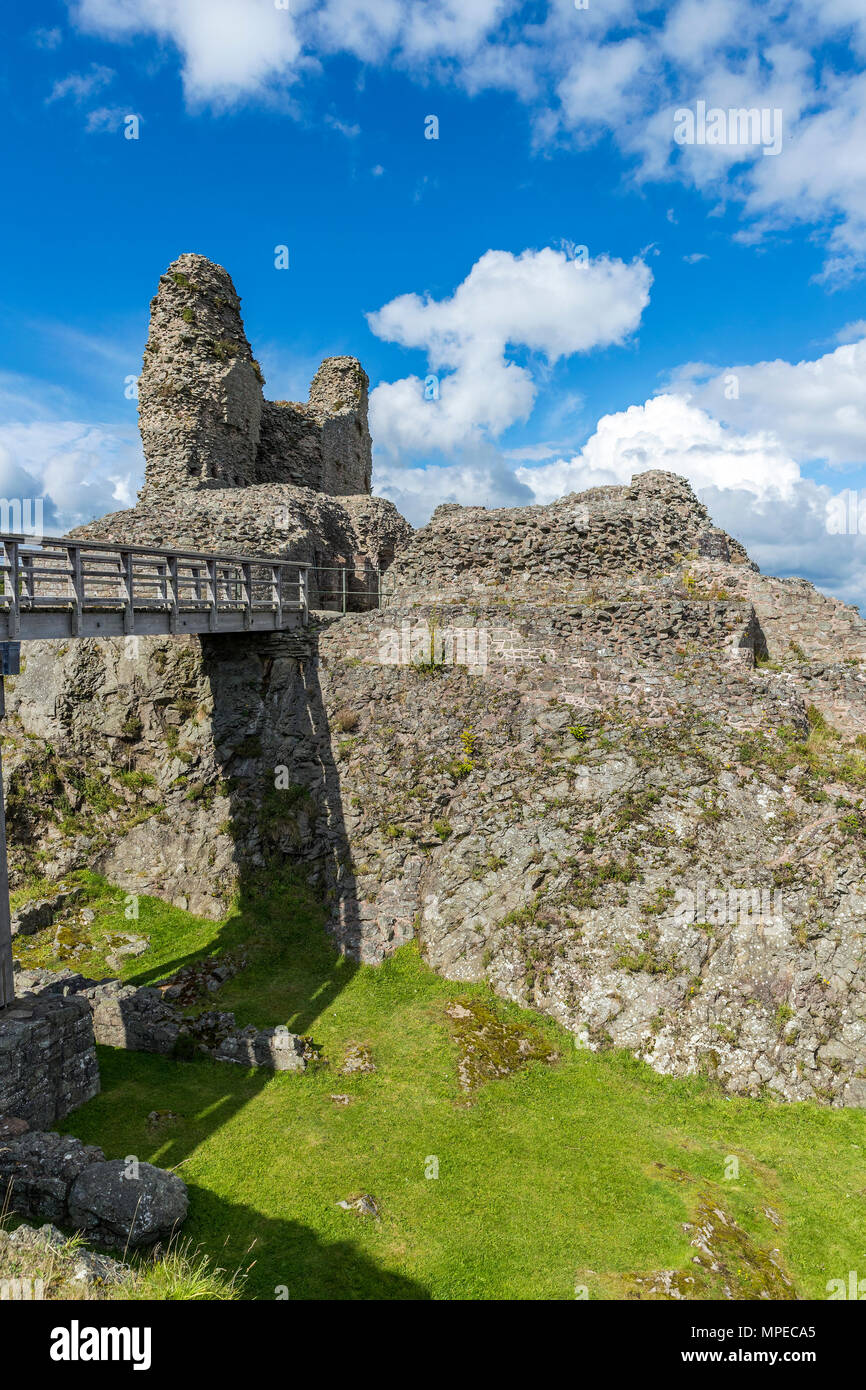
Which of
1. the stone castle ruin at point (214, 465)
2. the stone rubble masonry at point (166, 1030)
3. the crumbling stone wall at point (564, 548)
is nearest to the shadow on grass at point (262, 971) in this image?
the stone rubble masonry at point (166, 1030)

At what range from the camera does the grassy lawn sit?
29.9ft

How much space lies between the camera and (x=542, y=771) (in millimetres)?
17547

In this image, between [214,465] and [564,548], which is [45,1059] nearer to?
[564,548]

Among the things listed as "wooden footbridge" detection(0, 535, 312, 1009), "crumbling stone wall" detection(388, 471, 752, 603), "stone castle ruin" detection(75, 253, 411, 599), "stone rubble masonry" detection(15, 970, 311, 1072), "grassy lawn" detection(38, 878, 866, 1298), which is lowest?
"grassy lawn" detection(38, 878, 866, 1298)

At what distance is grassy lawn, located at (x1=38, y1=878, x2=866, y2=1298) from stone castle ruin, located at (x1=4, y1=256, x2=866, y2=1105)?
118 centimetres

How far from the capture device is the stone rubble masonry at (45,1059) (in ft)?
36.7

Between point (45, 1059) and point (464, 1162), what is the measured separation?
7.29m

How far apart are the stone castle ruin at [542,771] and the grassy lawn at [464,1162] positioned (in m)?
1.18

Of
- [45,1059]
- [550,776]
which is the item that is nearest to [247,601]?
[550,776]

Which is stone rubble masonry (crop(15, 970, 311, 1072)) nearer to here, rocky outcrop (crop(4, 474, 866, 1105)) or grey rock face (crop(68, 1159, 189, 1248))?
rocky outcrop (crop(4, 474, 866, 1105))

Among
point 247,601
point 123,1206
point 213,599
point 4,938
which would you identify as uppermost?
point 247,601

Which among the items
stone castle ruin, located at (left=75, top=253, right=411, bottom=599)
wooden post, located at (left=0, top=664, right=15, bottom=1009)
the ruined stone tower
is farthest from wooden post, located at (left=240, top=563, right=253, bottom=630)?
the ruined stone tower
